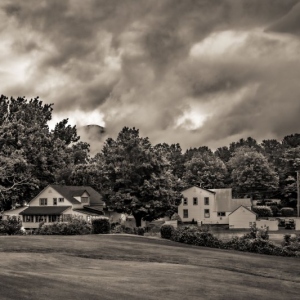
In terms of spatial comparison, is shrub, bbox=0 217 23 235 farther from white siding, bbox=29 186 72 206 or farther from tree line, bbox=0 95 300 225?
white siding, bbox=29 186 72 206

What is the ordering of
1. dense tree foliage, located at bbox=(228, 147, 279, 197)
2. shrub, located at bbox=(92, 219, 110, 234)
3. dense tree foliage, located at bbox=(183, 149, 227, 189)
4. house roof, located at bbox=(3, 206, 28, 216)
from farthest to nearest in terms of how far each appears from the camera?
dense tree foliage, located at bbox=(183, 149, 227, 189) < dense tree foliage, located at bbox=(228, 147, 279, 197) < house roof, located at bbox=(3, 206, 28, 216) < shrub, located at bbox=(92, 219, 110, 234)

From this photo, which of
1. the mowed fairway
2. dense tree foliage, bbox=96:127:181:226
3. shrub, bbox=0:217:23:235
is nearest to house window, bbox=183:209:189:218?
dense tree foliage, bbox=96:127:181:226

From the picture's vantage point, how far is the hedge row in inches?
1505

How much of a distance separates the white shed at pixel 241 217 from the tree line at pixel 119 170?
34.0 feet

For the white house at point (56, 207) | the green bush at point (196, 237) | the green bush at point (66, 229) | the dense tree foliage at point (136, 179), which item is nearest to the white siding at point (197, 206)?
the white house at point (56, 207)

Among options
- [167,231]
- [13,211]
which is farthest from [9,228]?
[13,211]

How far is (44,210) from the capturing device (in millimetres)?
75812

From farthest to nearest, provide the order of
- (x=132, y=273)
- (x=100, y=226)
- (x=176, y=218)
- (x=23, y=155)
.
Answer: (x=176, y=218)
(x=23, y=155)
(x=100, y=226)
(x=132, y=273)

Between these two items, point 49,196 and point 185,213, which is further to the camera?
point 185,213

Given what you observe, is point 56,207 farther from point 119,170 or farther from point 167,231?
point 167,231

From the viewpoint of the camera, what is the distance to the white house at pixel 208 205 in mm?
84250

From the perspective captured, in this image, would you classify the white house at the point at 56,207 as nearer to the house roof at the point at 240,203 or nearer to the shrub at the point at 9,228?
the shrub at the point at 9,228

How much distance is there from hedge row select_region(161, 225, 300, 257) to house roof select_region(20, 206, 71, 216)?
113ft

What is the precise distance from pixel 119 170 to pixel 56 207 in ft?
55.6
